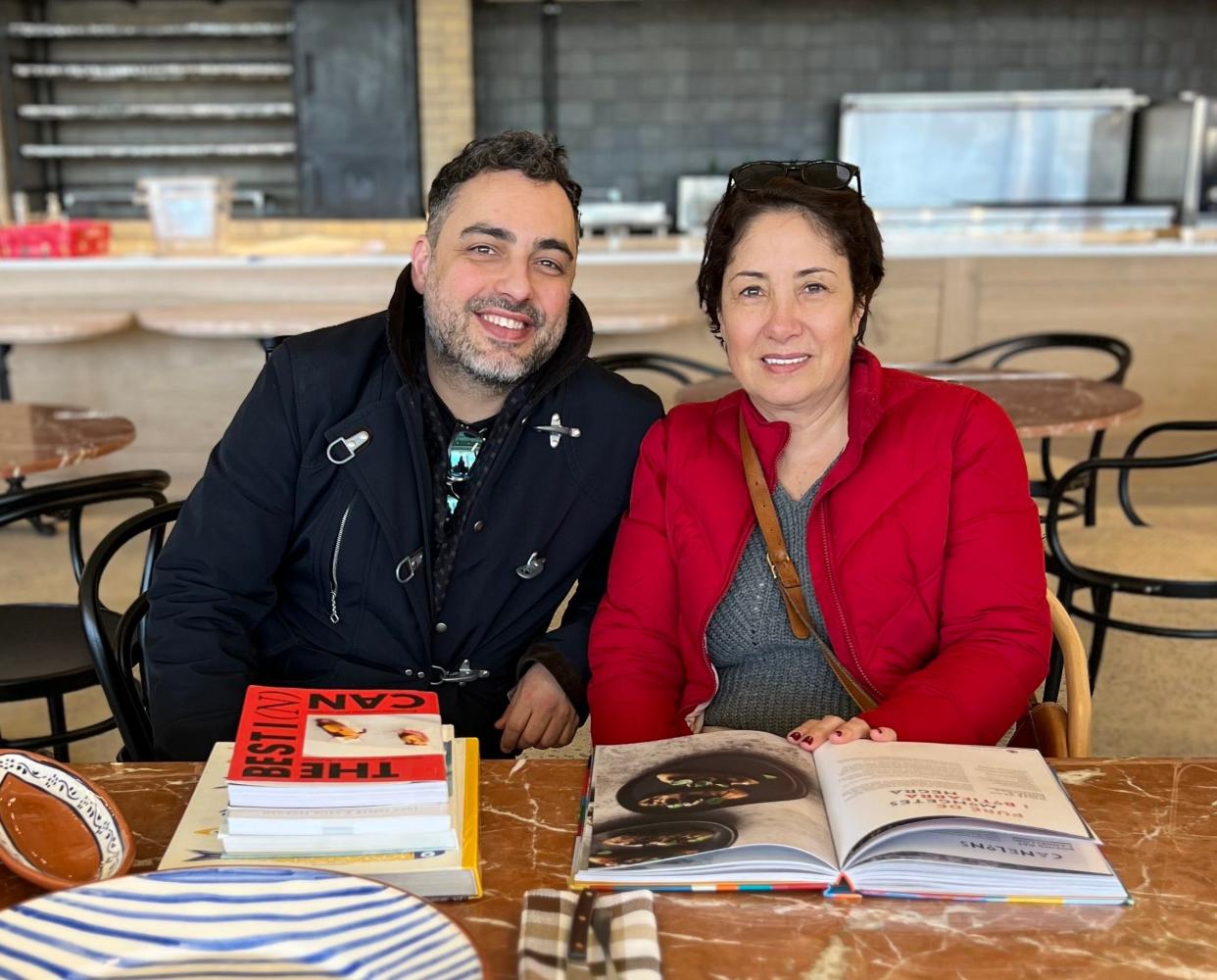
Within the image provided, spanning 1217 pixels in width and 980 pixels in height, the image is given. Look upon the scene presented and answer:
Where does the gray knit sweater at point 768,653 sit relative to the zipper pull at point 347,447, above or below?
below

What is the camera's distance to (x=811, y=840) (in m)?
1.01

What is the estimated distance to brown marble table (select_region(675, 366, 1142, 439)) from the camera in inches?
122

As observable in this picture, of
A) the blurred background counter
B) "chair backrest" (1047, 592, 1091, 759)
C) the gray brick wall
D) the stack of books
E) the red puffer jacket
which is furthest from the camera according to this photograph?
the gray brick wall

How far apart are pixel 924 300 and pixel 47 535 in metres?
3.81

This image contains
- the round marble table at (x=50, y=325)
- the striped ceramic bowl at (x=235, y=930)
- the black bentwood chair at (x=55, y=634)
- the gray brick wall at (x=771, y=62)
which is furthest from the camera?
the gray brick wall at (x=771, y=62)

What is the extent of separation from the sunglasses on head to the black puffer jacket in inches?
13.7

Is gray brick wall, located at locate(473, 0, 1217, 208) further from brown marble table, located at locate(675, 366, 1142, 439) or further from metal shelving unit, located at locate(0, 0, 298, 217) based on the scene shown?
brown marble table, located at locate(675, 366, 1142, 439)

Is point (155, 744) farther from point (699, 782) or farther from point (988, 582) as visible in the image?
point (988, 582)

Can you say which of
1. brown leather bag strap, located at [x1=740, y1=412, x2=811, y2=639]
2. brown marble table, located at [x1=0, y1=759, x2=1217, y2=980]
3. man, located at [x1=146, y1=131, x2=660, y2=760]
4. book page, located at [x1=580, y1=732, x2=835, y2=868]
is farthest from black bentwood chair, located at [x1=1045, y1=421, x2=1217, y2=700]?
book page, located at [x1=580, y1=732, x2=835, y2=868]

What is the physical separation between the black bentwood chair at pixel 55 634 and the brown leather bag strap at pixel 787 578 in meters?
1.18

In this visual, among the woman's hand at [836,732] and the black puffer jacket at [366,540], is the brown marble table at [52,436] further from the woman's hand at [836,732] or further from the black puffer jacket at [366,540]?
the woman's hand at [836,732]

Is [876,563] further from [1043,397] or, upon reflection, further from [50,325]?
[50,325]

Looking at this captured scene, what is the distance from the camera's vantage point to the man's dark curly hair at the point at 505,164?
1.77 metres

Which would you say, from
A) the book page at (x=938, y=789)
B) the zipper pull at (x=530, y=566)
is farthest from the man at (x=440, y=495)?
the book page at (x=938, y=789)
